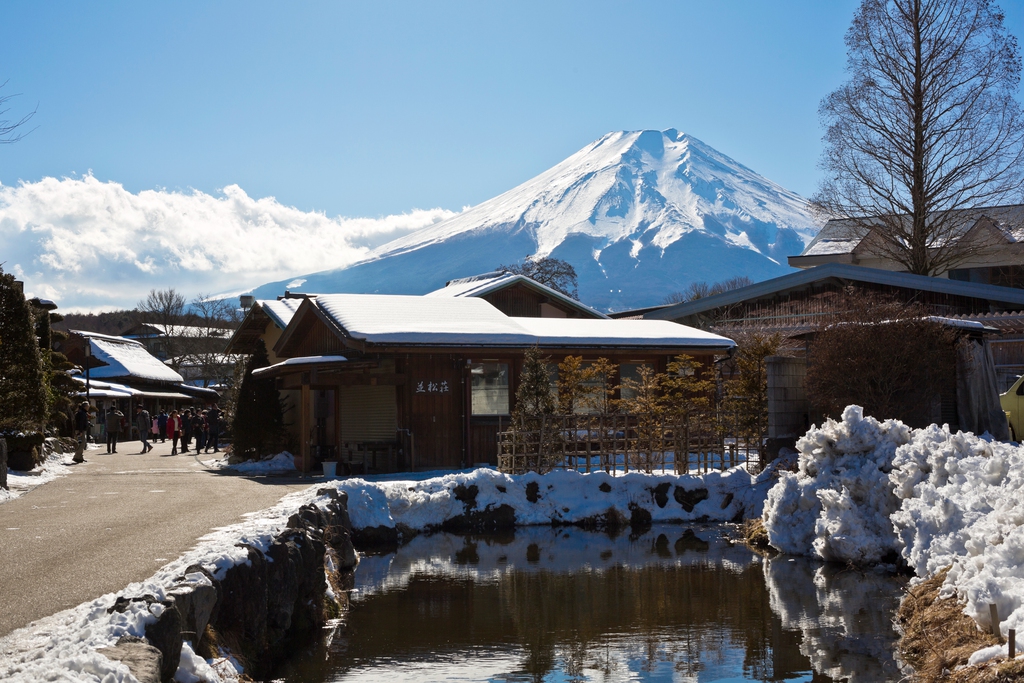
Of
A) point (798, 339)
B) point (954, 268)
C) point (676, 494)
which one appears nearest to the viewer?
point (676, 494)

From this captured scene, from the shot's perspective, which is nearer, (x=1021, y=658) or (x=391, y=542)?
(x=1021, y=658)

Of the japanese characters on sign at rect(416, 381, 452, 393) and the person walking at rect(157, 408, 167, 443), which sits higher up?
the japanese characters on sign at rect(416, 381, 452, 393)

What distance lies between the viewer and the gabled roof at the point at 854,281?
25.2 m

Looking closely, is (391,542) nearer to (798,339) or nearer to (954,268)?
(798,339)

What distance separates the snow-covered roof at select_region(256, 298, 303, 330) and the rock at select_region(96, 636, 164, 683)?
2350 cm

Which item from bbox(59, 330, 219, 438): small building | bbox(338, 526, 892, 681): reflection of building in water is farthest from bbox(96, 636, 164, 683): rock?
bbox(59, 330, 219, 438): small building

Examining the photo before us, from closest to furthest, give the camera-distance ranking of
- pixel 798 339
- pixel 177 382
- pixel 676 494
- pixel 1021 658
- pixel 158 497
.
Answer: pixel 1021 658 → pixel 158 497 → pixel 676 494 → pixel 798 339 → pixel 177 382

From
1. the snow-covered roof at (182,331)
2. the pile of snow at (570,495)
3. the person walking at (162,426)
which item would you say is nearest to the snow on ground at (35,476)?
the pile of snow at (570,495)

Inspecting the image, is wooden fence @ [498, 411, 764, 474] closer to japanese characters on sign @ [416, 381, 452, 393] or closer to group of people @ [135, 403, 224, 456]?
japanese characters on sign @ [416, 381, 452, 393]

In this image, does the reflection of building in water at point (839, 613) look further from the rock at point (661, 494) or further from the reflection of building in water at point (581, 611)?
the rock at point (661, 494)

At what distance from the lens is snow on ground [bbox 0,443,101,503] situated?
1515 centimetres

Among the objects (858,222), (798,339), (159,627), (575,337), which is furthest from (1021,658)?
(858,222)

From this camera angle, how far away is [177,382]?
5531cm

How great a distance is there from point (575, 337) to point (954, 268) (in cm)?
1664
